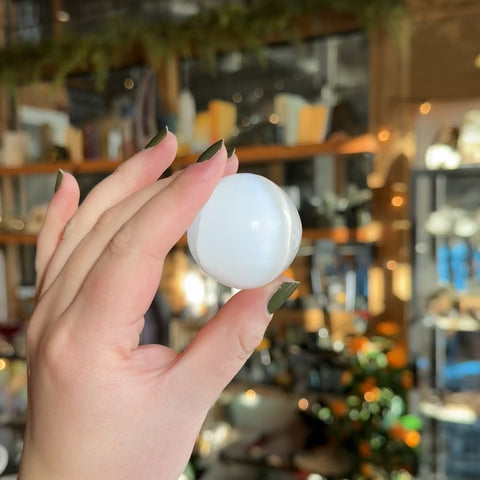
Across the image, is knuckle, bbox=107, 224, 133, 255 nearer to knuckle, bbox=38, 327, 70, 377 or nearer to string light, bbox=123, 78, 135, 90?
knuckle, bbox=38, 327, 70, 377

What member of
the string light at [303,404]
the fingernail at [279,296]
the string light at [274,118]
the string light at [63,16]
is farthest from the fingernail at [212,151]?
the string light at [63,16]

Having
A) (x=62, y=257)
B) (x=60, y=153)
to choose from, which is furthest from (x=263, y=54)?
(x=62, y=257)

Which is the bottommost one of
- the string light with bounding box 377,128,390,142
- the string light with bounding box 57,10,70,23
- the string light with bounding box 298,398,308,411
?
the string light with bounding box 298,398,308,411

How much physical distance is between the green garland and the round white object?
2.51 metres

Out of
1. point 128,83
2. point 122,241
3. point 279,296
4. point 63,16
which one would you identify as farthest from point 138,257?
point 63,16

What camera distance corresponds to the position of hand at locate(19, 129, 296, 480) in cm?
36

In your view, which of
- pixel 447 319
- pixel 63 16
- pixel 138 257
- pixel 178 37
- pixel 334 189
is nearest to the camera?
A: pixel 138 257

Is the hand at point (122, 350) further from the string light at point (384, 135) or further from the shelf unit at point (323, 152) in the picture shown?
the string light at point (384, 135)

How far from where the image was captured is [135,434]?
1.30 feet

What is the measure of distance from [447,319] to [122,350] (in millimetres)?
2548

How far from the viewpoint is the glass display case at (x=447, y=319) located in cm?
266

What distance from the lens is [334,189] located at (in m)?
2.97

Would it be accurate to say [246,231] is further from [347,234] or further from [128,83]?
[128,83]

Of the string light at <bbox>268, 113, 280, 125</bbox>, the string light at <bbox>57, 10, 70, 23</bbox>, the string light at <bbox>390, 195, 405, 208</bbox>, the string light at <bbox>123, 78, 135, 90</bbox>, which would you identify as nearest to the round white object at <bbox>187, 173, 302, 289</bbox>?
the string light at <bbox>390, 195, 405, 208</bbox>
